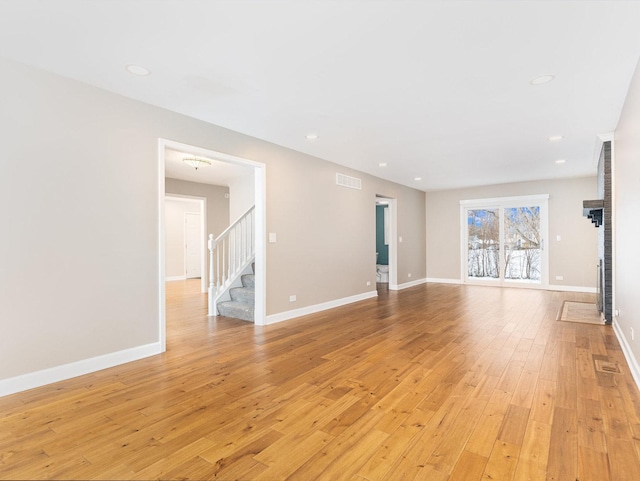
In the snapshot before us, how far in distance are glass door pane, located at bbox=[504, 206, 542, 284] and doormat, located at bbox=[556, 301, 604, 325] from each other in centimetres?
202

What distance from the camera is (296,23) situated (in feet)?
7.27

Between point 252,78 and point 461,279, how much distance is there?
8.05 m

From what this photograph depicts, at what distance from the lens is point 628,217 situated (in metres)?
3.20

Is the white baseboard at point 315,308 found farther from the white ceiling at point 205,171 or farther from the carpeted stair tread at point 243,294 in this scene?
the white ceiling at point 205,171

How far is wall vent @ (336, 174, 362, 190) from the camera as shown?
622 centimetres

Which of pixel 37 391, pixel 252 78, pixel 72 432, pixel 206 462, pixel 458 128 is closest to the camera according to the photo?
pixel 206 462

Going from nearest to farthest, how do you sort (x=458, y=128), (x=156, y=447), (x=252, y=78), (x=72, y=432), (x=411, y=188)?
(x=156, y=447)
(x=72, y=432)
(x=252, y=78)
(x=458, y=128)
(x=411, y=188)

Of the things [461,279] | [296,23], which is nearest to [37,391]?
[296,23]

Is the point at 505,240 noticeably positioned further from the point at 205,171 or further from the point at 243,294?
the point at 205,171

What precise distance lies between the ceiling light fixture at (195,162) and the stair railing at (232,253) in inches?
49.2

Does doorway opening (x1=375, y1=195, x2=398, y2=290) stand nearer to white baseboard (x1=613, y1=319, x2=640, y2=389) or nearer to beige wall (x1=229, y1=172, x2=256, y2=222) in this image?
beige wall (x1=229, y1=172, x2=256, y2=222)

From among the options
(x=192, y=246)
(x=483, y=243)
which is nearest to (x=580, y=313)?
(x=483, y=243)

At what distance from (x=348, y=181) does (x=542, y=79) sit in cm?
375

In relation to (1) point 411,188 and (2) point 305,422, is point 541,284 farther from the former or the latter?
(2) point 305,422
